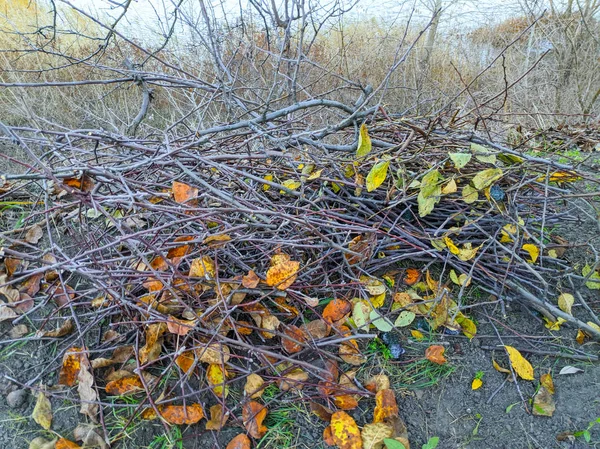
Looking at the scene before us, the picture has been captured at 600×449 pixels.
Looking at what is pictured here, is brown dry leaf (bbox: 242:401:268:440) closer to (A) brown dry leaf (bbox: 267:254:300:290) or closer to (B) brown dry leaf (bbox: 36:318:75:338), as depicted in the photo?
(A) brown dry leaf (bbox: 267:254:300:290)

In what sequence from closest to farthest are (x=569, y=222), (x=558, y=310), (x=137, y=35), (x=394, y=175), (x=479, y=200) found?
1. (x=558, y=310)
2. (x=479, y=200)
3. (x=394, y=175)
4. (x=569, y=222)
5. (x=137, y=35)

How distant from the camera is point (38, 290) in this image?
1516 millimetres

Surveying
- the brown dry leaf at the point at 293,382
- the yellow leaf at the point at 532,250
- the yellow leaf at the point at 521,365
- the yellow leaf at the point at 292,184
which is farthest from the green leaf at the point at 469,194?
the brown dry leaf at the point at 293,382

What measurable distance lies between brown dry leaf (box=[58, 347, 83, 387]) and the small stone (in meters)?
0.12

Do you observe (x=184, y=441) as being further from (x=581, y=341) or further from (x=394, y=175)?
(x=581, y=341)

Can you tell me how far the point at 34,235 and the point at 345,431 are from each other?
1576mm

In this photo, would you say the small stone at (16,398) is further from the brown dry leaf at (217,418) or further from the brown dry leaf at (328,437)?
the brown dry leaf at (328,437)

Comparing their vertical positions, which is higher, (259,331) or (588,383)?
(259,331)

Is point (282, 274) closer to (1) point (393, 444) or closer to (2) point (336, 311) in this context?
(2) point (336, 311)

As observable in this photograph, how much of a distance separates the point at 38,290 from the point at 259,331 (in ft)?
3.03

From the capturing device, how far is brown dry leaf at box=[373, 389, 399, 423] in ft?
4.01

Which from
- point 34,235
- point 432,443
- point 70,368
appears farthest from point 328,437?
point 34,235

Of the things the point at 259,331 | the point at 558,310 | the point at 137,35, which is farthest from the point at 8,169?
the point at 558,310

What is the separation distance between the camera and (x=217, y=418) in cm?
121
